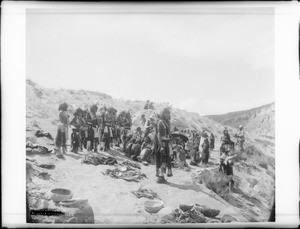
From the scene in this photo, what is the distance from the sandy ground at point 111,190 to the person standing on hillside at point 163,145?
10 centimetres

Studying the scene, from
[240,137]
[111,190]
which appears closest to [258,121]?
[240,137]

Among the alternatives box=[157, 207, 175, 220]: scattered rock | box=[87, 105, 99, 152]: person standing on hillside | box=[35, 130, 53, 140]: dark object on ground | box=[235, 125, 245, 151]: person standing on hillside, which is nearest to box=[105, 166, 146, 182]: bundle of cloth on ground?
box=[87, 105, 99, 152]: person standing on hillside

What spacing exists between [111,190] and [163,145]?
95 centimetres

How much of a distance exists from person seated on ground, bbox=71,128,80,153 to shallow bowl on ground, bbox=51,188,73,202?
56 cm

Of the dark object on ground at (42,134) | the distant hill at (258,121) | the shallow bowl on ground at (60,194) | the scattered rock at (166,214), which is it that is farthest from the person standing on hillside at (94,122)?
the distant hill at (258,121)

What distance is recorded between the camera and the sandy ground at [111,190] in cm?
676

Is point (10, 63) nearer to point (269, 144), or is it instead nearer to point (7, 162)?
point (7, 162)

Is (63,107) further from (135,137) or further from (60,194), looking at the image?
(60,194)

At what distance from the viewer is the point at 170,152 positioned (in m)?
6.83

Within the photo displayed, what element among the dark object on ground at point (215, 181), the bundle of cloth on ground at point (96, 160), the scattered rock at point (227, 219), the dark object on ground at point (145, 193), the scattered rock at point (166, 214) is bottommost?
the scattered rock at point (227, 219)

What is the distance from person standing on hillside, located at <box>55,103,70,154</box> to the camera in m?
6.79

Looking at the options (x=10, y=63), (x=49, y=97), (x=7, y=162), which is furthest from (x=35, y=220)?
(x=10, y=63)

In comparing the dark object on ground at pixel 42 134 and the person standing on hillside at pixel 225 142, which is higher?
the dark object on ground at pixel 42 134

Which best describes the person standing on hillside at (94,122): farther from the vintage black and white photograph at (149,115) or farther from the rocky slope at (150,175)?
the rocky slope at (150,175)
